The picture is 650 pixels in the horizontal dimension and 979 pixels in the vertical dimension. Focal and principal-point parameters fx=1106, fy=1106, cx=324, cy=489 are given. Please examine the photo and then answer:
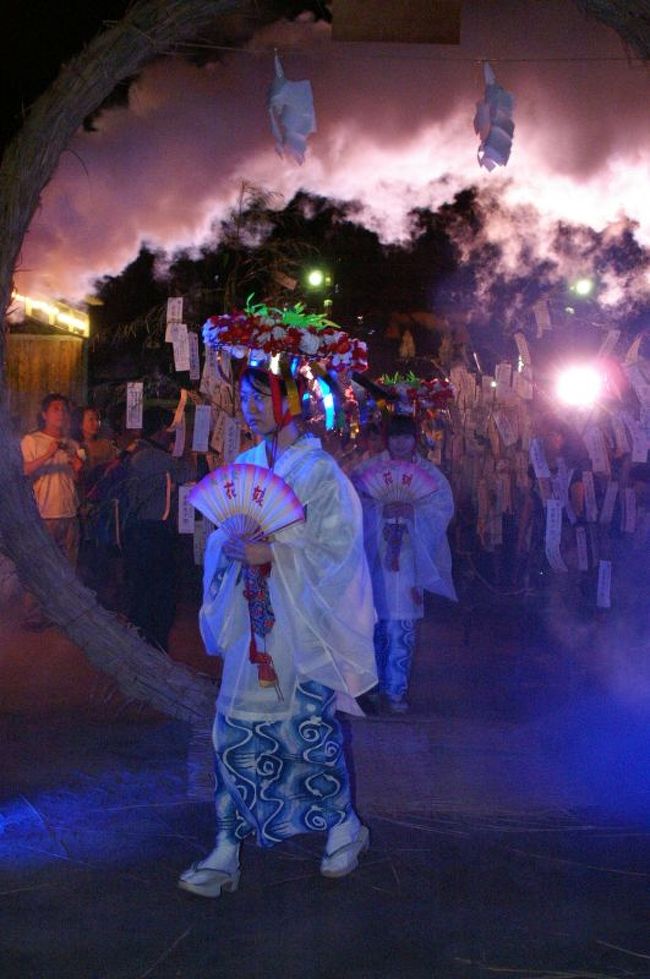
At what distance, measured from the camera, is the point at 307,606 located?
4223 millimetres

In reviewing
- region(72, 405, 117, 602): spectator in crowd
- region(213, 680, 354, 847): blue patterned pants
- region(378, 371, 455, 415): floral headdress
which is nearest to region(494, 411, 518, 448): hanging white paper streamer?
region(378, 371, 455, 415): floral headdress

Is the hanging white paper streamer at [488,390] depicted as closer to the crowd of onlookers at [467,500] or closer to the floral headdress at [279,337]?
the crowd of onlookers at [467,500]

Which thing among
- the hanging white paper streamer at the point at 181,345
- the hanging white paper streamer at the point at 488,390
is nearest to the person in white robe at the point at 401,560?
the hanging white paper streamer at the point at 181,345

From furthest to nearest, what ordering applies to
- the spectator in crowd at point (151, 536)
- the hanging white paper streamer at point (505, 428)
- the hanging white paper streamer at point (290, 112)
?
the hanging white paper streamer at point (505, 428)
the spectator in crowd at point (151, 536)
the hanging white paper streamer at point (290, 112)

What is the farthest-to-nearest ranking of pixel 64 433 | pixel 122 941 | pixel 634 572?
pixel 634 572, pixel 64 433, pixel 122 941

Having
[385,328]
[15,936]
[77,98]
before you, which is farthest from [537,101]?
[385,328]

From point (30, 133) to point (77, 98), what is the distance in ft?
0.94

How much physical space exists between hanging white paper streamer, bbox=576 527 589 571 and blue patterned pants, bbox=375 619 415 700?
4681 millimetres

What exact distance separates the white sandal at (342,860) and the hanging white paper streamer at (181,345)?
486 centimetres

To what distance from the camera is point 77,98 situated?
5422mm

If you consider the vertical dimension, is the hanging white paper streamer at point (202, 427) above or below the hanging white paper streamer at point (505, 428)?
below

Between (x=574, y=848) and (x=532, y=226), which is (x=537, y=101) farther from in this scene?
(x=532, y=226)

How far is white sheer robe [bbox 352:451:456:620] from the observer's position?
23.8ft

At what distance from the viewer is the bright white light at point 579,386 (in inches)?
461
